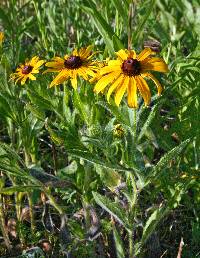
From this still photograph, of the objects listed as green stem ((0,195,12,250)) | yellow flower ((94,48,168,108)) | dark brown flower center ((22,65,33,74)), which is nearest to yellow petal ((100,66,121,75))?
yellow flower ((94,48,168,108))

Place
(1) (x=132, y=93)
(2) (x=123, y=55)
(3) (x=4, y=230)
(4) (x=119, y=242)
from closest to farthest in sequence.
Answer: (1) (x=132, y=93)
(2) (x=123, y=55)
(4) (x=119, y=242)
(3) (x=4, y=230)

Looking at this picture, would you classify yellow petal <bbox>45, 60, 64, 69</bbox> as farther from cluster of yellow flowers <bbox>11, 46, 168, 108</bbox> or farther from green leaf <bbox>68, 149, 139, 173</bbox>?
green leaf <bbox>68, 149, 139, 173</bbox>

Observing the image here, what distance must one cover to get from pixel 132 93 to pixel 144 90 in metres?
0.03

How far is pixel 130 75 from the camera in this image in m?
1.13

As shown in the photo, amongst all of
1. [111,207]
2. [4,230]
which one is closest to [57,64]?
[111,207]

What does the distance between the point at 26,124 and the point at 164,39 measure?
→ 2.73ft

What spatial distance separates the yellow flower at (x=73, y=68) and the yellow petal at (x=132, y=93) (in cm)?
23

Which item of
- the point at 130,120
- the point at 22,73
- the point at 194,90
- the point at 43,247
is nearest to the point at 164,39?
the point at 194,90

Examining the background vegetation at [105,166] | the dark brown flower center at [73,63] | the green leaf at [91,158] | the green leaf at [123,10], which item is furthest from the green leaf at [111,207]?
the green leaf at [123,10]

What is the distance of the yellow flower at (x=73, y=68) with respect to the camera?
134cm

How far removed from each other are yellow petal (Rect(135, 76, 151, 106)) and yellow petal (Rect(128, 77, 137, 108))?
0.04 ft

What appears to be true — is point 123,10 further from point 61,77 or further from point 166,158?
point 166,158

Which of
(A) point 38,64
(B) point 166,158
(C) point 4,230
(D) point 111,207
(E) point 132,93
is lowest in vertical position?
(C) point 4,230

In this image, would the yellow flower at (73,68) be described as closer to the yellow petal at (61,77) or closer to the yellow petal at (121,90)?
the yellow petal at (61,77)
